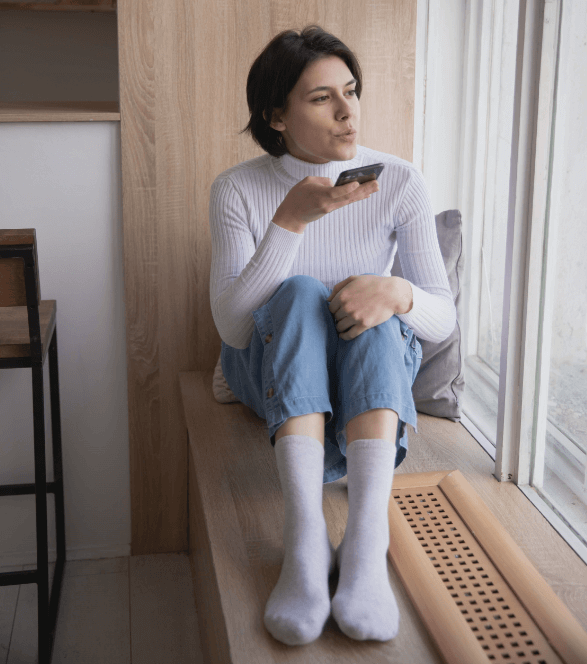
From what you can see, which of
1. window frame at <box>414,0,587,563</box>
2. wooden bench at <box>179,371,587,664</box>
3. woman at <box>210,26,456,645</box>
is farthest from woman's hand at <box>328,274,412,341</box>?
wooden bench at <box>179,371,587,664</box>

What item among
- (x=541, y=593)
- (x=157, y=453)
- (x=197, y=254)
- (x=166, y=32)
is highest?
(x=166, y=32)

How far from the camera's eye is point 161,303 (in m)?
1.87

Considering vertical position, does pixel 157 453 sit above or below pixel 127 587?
above

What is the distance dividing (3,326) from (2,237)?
312 mm

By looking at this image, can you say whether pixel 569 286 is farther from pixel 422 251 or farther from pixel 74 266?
pixel 74 266

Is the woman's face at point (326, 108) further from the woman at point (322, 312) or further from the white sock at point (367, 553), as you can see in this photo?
the white sock at point (367, 553)

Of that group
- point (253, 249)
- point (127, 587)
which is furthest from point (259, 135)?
point (127, 587)

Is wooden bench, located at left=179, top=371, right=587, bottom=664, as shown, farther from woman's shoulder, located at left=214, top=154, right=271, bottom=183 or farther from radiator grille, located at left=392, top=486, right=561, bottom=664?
woman's shoulder, located at left=214, top=154, right=271, bottom=183

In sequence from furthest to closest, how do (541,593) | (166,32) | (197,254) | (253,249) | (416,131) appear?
(416,131)
(197,254)
(166,32)
(253,249)
(541,593)

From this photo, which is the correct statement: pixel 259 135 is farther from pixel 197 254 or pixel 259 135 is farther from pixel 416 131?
pixel 416 131

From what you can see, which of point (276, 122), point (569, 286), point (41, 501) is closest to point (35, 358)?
point (41, 501)

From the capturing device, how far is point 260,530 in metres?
1.24

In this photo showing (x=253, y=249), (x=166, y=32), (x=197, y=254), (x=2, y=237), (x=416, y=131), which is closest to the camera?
(x=2, y=237)

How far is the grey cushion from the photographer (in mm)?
1673
